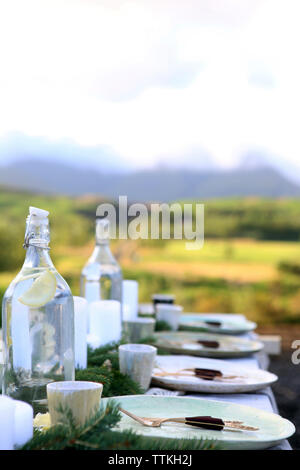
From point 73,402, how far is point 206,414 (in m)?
0.31

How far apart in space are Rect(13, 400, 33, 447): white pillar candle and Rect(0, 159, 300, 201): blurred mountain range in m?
5.70

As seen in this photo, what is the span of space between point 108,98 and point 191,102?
855mm

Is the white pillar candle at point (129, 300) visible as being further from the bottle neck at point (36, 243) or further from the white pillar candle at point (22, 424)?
the white pillar candle at point (22, 424)

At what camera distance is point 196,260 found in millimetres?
6414

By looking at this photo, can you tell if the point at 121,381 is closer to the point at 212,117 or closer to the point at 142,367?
the point at 142,367

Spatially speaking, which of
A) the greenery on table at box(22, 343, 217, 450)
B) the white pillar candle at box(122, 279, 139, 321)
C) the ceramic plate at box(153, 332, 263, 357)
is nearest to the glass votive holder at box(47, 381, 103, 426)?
the greenery on table at box(22, 343, 217, 450)

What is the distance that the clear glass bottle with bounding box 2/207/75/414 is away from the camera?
98 cm

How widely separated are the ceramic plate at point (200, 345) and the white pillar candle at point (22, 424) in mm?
987

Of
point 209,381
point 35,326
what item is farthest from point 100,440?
point 209,381

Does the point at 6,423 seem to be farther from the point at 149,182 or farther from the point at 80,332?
the point at 149,182

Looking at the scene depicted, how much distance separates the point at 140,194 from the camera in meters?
6.55

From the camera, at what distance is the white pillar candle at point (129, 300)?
186 centimetres

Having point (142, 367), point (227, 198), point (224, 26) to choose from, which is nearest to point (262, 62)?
point (224, 26)

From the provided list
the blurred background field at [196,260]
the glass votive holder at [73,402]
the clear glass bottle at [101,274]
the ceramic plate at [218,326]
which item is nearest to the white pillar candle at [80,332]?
the glass votive holder at [73,402]
